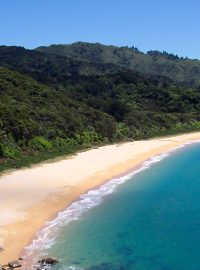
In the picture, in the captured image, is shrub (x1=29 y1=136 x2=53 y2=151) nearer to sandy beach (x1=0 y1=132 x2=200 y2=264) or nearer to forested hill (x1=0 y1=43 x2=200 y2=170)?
forested hill (x1=0 y1=43 x2=200 y2=170)

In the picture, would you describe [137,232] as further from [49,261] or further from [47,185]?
[47,185]

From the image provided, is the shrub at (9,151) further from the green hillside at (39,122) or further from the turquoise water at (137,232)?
the turquoise water at (137,232)

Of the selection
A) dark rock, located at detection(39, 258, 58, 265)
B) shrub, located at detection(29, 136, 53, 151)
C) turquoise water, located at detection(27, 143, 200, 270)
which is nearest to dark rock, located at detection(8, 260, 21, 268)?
dark rock, located at detection(39, 258, 58, 265)

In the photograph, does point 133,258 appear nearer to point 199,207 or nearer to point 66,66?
point 199,207

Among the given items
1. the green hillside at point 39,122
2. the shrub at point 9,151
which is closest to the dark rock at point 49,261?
the green hillside at point 39,122

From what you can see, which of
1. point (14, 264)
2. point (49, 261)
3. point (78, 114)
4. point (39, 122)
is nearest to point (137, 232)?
point (49, 261)
